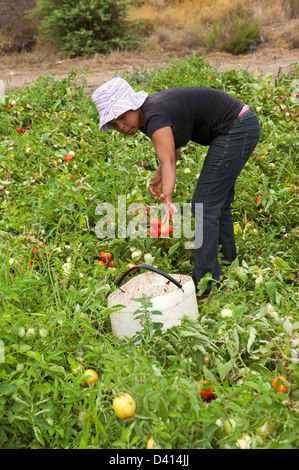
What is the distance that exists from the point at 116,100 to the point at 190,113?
34cm

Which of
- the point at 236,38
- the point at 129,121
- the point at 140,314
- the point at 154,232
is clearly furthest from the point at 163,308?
the point at 236,38

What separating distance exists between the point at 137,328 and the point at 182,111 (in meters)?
0.99

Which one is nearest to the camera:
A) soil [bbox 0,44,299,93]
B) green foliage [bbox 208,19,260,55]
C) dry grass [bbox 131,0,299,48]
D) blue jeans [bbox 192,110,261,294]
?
blue jeans [bbox 192,110,261,294]

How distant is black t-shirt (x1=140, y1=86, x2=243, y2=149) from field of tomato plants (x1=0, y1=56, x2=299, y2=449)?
552 millimetres

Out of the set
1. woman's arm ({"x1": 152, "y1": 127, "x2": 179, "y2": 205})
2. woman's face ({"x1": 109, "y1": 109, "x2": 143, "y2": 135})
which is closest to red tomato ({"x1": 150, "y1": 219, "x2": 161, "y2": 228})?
woman's arm ({"x1": 152, "y1": 127, "x2": 179, "y2": 205})

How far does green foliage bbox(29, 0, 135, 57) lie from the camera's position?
9195mm

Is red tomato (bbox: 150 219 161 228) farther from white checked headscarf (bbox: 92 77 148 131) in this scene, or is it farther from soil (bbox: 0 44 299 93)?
soil (bbox: 0 44 299 93)

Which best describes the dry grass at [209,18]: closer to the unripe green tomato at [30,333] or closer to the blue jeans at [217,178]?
the blue jeans at [217,178]

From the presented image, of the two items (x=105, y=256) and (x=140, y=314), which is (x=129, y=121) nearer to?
(x=105, y=256)

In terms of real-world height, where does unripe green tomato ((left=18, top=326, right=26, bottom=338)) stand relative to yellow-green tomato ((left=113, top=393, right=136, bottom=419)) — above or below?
below

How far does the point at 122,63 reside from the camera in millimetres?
8141

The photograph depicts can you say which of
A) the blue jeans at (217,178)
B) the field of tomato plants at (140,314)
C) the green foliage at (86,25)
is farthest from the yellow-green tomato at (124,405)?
the green foliage at (86,25)

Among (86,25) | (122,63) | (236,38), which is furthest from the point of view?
(86,25)

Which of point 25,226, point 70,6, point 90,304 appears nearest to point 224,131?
point 90,304
